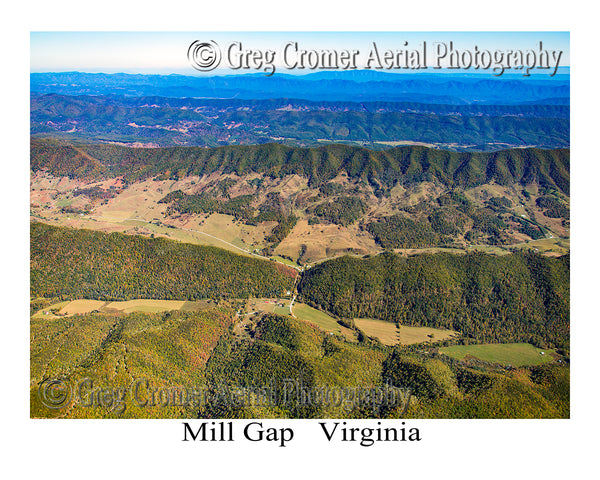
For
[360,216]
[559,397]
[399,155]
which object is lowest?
[559,397]

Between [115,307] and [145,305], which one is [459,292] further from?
[115,307]

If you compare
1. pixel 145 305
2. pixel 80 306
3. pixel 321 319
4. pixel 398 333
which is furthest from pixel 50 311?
pixel 398 333

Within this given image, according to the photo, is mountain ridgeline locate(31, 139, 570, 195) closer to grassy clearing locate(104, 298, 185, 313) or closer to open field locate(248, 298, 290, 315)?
open field locate(248, 298, 290, 315)

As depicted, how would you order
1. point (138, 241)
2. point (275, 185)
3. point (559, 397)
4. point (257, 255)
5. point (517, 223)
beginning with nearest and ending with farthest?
1. point (559, 397)
2. point (138, 241)
3. point (257, 255)
4. point (517, 223)
5. point (275, 185)

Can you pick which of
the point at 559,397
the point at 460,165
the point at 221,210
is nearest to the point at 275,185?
the point at 221,210

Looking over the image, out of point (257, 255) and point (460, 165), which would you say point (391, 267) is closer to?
point (257, 255)

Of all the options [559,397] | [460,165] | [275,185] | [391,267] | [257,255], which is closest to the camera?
[559,397]
